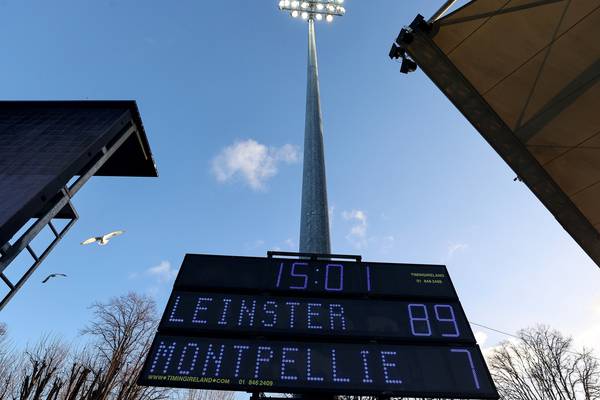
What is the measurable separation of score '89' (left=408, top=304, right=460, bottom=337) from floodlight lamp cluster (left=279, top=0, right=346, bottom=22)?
16742 mm

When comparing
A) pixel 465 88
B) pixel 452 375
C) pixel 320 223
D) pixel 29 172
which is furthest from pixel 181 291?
pixel 29 172

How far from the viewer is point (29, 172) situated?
9.26 metres

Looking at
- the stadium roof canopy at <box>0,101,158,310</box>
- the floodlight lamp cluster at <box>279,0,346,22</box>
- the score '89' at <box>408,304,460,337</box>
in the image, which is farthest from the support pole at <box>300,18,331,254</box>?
the floodlight lamp cluster at <box>279,0,346,22</box>

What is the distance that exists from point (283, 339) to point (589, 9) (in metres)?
6.81

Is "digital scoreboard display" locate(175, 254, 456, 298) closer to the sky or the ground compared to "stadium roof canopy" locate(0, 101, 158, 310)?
closer to the ground

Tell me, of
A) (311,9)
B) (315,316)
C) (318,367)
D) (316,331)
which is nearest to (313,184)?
(315,316)

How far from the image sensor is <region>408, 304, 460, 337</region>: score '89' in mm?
4918

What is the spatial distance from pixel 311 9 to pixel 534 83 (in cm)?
1473

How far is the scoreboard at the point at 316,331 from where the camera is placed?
4277mm

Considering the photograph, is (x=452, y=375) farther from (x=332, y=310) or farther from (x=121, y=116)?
(x=121, y=116)

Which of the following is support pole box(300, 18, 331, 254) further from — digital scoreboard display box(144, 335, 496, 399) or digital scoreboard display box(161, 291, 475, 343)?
digital scoreboard display box(144, 335, 496, 399)

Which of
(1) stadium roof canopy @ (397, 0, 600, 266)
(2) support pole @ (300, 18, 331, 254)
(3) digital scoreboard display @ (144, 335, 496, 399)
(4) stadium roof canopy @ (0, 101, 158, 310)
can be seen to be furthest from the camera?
(4) stadium roof canopy @ (0, 101, 158, 310)

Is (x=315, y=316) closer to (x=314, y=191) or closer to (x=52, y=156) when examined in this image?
(x=314, y=191)

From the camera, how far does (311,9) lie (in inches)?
691
